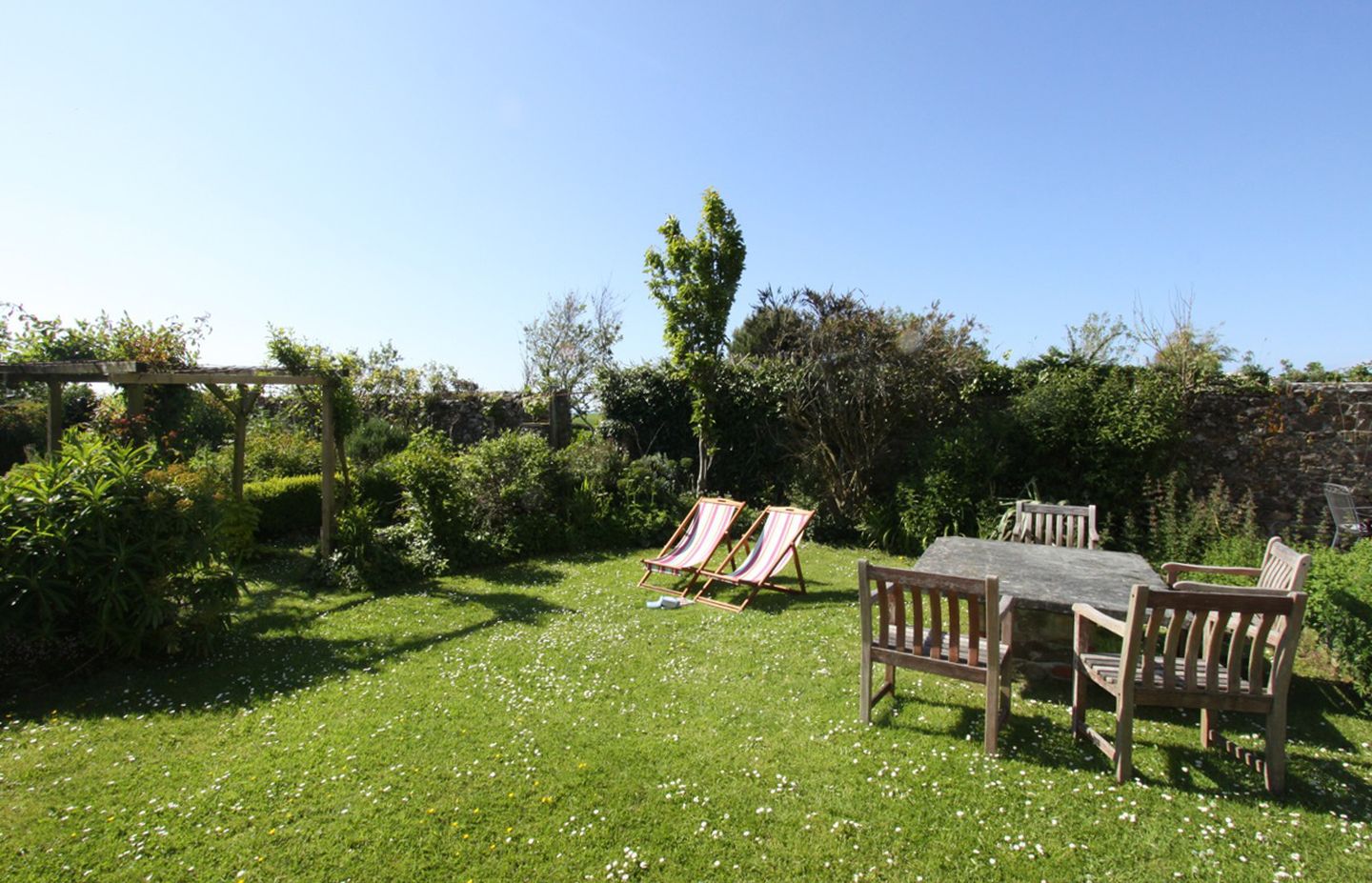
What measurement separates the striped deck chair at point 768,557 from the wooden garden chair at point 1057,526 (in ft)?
6.28

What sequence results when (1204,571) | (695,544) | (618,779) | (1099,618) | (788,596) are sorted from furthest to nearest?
(695,544), (788,596), (1204,571), (1099,618), (618,779)

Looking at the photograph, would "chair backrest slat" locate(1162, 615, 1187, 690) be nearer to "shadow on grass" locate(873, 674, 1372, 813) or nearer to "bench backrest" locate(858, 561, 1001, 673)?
"shadow on grass" locate(873, 674, 1372, 813)

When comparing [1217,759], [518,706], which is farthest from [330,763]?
[1217,759]

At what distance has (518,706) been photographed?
4043mm

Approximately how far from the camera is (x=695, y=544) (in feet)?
24.3

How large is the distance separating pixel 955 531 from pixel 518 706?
573cm

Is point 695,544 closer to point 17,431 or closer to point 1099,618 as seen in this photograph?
point 1099,618

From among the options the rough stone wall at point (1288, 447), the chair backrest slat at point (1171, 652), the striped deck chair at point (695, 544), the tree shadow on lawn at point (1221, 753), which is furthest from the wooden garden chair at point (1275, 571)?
the rough stone wall at point (1288, 447)

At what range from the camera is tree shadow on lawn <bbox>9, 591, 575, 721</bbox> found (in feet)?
13.8

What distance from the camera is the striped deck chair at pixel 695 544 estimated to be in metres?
6.94

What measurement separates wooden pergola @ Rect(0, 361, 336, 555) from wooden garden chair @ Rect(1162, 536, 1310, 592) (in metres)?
7.59

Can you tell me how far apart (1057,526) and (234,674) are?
650cm

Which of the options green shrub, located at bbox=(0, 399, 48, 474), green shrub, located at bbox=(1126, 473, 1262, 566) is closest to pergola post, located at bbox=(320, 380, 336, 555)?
green shrub, located at bbox=(0, 399, 48, 474)

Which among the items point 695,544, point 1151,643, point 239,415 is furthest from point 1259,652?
point 239,415
